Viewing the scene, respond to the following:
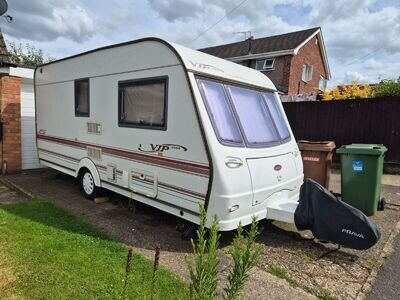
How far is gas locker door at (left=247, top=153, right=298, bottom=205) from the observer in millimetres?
4098

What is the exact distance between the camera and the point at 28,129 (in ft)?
27.8

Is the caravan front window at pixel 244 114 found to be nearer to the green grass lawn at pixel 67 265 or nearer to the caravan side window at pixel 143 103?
the caravan side window at pixel 143 103

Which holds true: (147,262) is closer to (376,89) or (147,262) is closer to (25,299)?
(25,299)

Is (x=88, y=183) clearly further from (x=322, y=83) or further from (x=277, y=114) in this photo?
(x=322, y=83)

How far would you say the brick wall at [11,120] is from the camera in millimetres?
7742

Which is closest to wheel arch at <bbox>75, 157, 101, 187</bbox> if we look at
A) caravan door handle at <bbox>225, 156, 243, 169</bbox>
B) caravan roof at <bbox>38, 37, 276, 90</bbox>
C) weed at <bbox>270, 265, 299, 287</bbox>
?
caravan roof at <bbox>38, 37, 276, 90</bbox>

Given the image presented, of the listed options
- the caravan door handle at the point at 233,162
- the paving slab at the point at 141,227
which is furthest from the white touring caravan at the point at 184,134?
the paving slab at the point at 141,227

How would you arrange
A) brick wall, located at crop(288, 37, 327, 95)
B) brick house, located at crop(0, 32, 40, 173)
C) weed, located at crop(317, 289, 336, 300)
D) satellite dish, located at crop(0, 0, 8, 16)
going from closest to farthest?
weed, located at crop(317, 289, 336, 300) → satellite dish, located at crop(0, 0, 8, 16) → brick house, located at crop(0, 32, 40, 173) → brick wall, located at crop(288, 37, 327, 95)

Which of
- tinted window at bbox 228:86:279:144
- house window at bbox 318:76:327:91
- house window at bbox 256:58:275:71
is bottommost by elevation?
tinted window at bbox 228:86:279:144

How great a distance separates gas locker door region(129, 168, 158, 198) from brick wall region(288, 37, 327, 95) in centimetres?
1704

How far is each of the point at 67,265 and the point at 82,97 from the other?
11.7 ft

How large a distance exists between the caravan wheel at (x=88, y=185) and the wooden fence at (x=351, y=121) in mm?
8047

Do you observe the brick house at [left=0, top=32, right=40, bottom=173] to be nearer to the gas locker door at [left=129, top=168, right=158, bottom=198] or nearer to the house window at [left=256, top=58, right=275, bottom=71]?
the gas locker door at [left=129, top=168, right=158, bottom=198]

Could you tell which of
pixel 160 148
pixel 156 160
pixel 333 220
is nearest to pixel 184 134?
pixel 160 148
